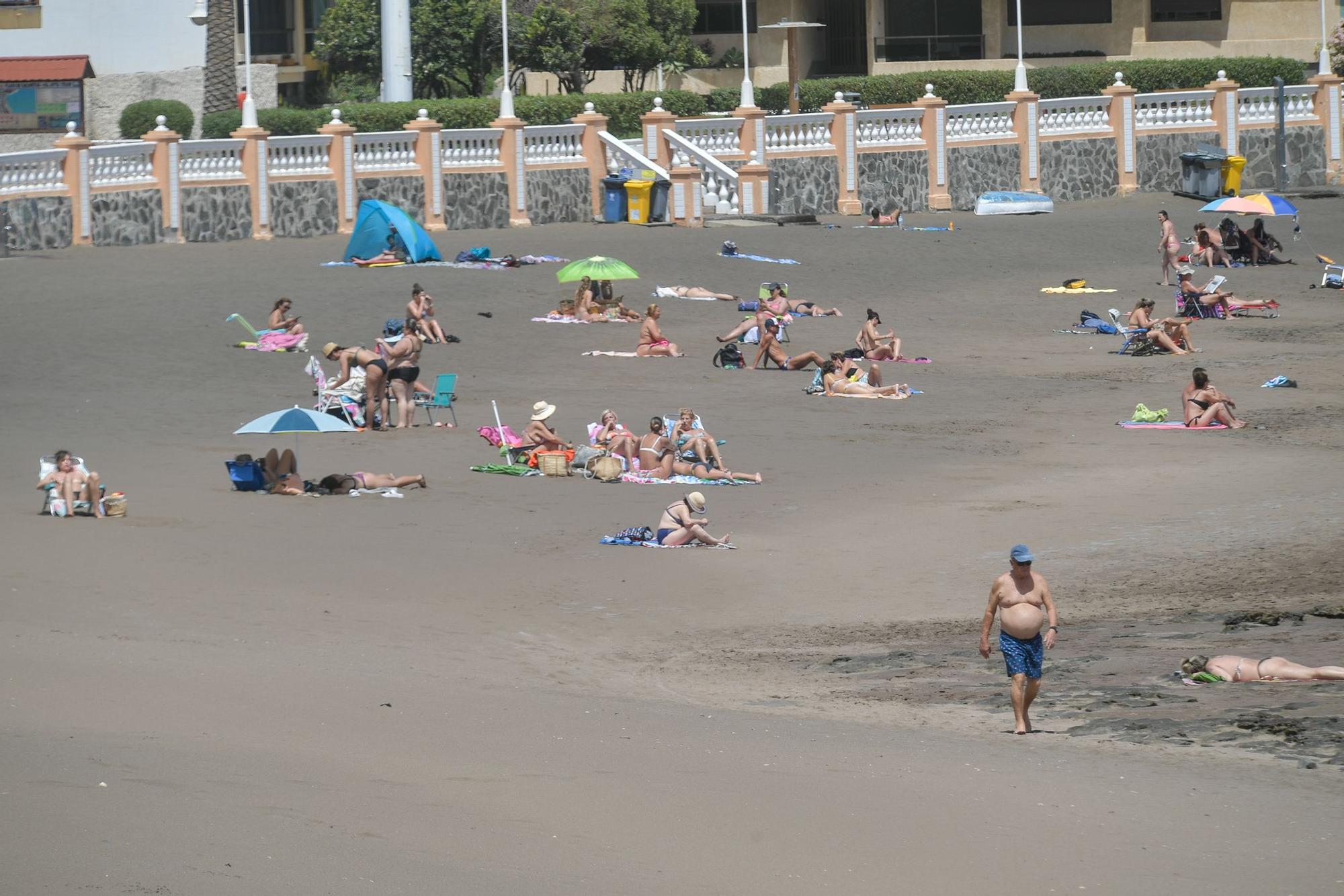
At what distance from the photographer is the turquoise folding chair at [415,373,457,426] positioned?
2194 cm

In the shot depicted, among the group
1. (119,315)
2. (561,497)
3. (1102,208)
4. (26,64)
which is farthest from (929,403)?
(26,64)

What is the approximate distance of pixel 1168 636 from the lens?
43.0ft

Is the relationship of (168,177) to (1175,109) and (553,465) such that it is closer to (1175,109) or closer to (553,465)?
(553,465)

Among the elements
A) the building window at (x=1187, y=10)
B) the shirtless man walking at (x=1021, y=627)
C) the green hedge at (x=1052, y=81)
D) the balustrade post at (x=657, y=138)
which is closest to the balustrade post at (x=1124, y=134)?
the green hedge at (x=1052, y=81)

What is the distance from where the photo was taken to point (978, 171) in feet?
132

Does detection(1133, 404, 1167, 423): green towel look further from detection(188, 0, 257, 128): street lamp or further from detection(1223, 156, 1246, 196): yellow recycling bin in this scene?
detection(1223, 156, 1246, 196): yellow recycling bin

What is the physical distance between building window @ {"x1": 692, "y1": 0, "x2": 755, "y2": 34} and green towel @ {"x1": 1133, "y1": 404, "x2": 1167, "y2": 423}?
122 feet

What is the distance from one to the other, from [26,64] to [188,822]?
45.0 m

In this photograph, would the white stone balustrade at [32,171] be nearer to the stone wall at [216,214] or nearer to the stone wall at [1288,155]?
the stone wall at [216,214]

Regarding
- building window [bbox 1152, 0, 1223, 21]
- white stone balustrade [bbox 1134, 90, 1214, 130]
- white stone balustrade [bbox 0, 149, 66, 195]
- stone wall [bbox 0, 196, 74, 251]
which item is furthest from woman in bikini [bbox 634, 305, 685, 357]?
building window [bbox 1152, 0, 1223, 21]

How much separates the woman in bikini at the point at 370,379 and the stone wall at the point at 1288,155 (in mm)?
26220

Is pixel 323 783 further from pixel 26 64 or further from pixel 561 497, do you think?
pixel 26 64

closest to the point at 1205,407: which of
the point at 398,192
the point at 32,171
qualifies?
the point at 398,192

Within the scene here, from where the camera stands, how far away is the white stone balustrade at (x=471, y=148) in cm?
3584
